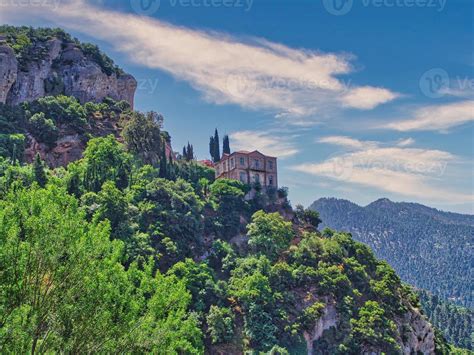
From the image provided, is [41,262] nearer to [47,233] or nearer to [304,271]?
[47,233]

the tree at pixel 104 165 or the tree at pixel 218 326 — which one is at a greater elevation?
the tree at pixel 104 165

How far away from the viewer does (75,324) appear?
60.5 feet

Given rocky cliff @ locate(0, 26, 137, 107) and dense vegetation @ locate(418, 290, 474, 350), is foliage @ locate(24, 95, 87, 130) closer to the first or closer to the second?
rocky cliff @ locate(0, 26, 137, 107)

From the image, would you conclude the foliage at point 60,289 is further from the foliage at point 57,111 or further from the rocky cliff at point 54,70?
the rocky cliff at point 54,70

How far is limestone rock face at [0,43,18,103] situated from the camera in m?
78.8

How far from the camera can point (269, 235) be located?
62.1 meters

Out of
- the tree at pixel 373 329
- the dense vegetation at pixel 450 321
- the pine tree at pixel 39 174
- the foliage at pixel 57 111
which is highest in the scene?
the foliage at pixel 57 111

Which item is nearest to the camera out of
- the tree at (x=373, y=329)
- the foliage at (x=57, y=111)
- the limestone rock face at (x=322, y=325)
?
the limestone rock face at (x=322, y=325)

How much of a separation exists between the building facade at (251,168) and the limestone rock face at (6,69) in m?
35.4

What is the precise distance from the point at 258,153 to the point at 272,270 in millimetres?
28315

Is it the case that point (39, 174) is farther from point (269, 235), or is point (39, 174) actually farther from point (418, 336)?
point (418, 336)

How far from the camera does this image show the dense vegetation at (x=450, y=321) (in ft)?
462

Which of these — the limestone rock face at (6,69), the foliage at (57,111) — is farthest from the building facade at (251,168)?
the limestone rock face at (6,69)

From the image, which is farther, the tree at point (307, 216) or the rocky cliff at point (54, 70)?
the rocky cliff at point (54, 70)
